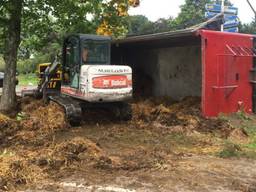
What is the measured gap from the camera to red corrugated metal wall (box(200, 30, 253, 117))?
549 inches

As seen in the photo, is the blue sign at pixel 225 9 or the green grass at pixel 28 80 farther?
the green grass at pixel 28 80

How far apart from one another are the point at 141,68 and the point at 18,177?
42.7 ft

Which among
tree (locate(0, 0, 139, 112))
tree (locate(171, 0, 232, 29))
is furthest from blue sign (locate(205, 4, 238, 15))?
tree (locate(171, 0, 232, 29))

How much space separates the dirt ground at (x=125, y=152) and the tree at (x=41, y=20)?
161 centimetres

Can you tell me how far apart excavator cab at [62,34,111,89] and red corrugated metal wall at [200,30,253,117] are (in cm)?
310

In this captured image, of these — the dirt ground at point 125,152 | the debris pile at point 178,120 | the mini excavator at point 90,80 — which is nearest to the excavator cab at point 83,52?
the mini excavator at point 90,80

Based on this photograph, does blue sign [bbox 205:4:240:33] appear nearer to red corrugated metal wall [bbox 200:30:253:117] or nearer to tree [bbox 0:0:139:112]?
red corrugated metal wall [bbox 200:30:253:117]

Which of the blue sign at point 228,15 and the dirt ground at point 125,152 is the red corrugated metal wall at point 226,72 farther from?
the blue sign at point 228,15

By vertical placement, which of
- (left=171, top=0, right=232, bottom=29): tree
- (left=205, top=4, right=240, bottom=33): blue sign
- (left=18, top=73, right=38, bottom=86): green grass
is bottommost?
(left=18, top=73, right=38, bottom=86): green grass

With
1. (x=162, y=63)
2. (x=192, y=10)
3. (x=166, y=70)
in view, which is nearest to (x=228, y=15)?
(x=162, y=63)

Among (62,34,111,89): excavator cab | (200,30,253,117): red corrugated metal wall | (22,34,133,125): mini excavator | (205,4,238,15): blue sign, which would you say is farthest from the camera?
(205,4,238,15): blue sign

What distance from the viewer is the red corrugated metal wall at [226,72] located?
1395cm

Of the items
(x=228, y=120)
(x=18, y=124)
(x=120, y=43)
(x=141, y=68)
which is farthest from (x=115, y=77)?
(x=141, y=68)

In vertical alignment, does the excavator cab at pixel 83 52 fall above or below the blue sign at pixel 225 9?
below
